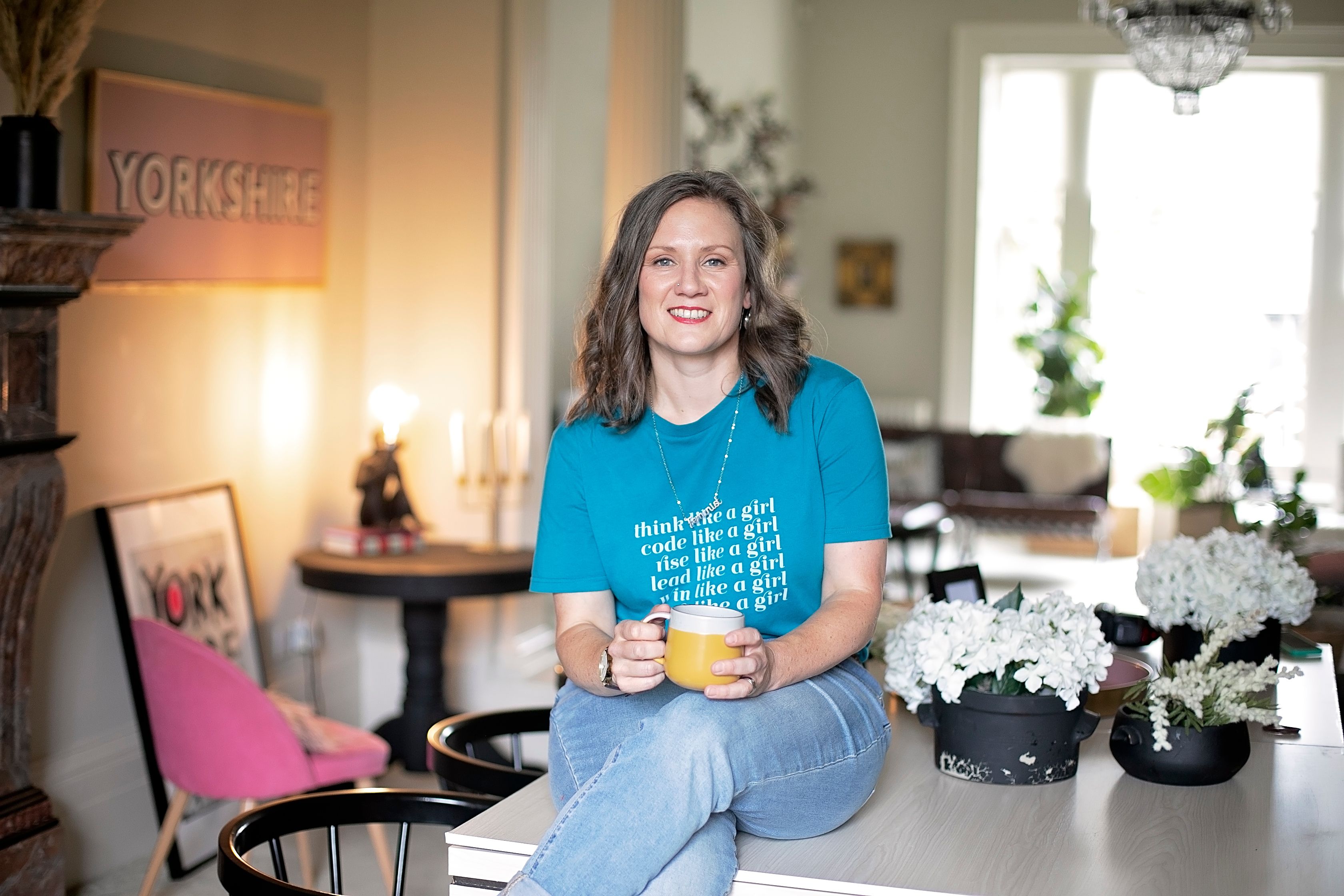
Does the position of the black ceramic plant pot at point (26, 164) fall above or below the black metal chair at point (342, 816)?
above

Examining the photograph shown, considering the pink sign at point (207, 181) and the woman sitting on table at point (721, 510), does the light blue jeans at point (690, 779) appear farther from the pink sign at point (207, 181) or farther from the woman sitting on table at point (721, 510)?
the pink sign at point (207, 181)

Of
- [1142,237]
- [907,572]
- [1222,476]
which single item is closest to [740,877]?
[1222,476]

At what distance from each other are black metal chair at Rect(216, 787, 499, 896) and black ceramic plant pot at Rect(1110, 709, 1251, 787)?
2.99 ft

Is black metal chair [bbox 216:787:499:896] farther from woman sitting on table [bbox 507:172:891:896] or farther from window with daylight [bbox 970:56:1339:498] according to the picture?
window with daylight [bbox 970:56:1339:498]

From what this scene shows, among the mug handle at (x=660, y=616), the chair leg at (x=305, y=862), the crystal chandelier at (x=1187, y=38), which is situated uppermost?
the crystal chandelier at (x=1187, y=38)

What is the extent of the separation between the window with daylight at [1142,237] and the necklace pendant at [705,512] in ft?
24.3

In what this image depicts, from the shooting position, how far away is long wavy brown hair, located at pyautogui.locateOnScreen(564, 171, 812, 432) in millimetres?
2051

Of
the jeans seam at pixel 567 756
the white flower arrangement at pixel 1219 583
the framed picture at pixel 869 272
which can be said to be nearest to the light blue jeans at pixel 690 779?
the jeans seam at pixel 567 756

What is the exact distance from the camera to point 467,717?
2.39 metres

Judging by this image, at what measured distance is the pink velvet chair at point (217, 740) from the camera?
10.2ft

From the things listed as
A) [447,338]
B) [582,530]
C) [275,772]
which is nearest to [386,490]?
[447,338]

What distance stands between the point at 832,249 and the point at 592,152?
4152 mm

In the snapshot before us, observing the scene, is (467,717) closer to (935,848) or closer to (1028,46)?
(935,848)

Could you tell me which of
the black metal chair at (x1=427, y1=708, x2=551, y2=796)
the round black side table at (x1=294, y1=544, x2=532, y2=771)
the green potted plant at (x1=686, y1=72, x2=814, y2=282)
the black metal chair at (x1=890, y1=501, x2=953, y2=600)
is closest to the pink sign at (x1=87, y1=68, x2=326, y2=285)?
Result: the round black side table at (x1=294, y1=544, x2=532, y2=771)
